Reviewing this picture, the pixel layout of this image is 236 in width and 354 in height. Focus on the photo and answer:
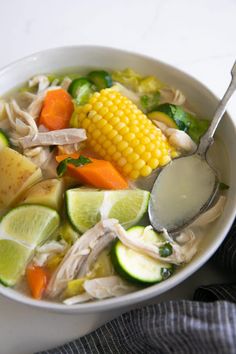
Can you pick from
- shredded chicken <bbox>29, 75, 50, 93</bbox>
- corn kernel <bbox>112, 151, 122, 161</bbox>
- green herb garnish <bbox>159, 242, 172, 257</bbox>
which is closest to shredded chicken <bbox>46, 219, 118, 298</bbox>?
green herb garnish <bbox>159, 242, 172, 257</bbox>

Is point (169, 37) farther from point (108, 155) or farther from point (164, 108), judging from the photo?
point (108, 155)

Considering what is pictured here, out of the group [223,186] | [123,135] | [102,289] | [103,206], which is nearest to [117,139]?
[123,135]

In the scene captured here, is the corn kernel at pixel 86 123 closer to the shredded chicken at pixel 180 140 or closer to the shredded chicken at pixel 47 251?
the shredded chicken at pixel 180 140

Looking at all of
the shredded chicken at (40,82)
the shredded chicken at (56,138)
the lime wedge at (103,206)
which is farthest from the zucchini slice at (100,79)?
the lime wedge at (103,206)

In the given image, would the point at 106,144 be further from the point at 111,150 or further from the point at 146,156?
the point at 146,156

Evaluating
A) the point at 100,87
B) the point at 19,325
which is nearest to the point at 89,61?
the point at 100,87
